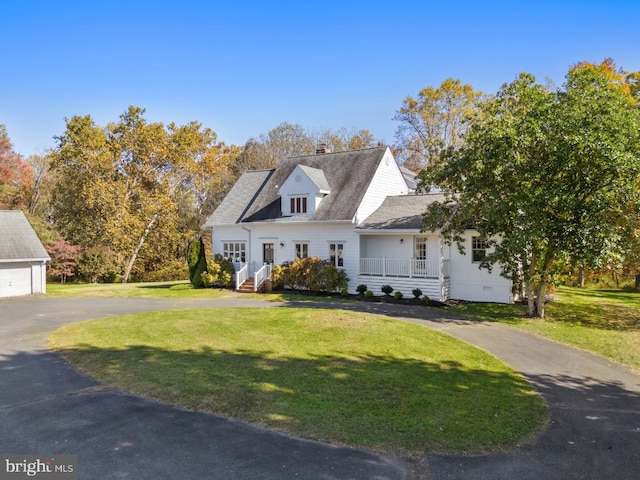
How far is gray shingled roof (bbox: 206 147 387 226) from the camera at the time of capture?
77.9 ft

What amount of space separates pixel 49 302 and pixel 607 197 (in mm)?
22832

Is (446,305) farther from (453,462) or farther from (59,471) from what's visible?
(59,471)

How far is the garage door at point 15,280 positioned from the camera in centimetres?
2300

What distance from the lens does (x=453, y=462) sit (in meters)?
5.58

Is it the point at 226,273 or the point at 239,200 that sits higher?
the point at 239,200

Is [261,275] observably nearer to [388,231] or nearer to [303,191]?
[303,191]

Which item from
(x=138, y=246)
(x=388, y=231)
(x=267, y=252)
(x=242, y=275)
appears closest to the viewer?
(x=388, y=231)

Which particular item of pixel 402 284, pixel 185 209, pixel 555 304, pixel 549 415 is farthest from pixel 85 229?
pixel 549 415

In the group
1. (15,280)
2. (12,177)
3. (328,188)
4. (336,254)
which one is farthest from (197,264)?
(12,177)

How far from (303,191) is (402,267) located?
7147 mm

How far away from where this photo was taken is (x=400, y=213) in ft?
75.1

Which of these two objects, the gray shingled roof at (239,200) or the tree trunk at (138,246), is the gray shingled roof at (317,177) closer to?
the gray shingled roof at (239,200)

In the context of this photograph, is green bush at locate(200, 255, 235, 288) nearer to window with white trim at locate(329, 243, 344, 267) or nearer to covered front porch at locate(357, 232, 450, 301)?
window with white trim at locate(329, 243, 344, 267)

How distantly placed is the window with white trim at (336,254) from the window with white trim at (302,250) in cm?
153
